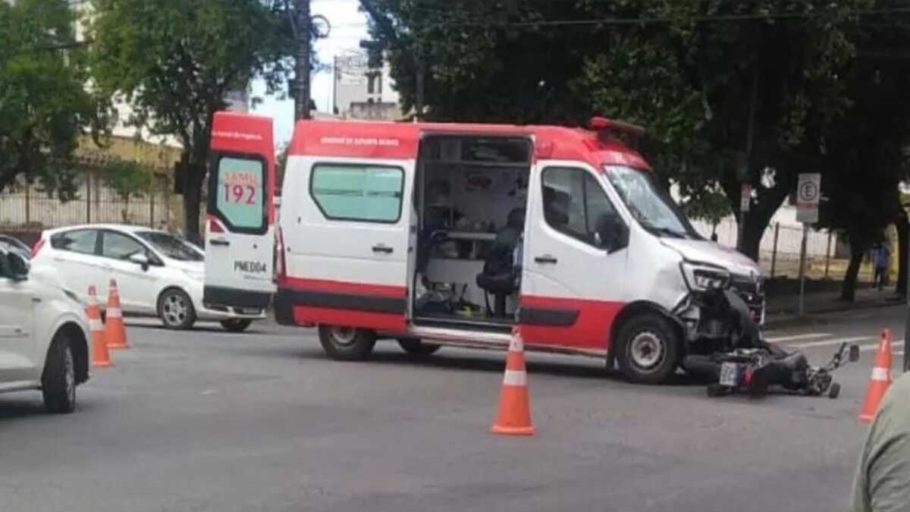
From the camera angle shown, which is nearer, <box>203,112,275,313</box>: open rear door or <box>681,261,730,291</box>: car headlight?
<box>681,261,730,291</box>: car headlight

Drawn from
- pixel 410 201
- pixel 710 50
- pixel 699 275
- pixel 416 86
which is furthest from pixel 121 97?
pixel 699 275

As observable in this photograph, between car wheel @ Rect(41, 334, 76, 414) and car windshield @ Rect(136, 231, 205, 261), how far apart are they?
34.8 ft

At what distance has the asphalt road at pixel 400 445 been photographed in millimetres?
9234

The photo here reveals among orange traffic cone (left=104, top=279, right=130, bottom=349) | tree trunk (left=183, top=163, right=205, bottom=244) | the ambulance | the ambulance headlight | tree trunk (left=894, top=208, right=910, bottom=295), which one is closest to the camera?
the ambulance

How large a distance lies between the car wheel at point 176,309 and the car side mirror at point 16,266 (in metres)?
10.5

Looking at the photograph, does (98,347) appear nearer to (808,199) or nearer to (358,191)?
(358,191)

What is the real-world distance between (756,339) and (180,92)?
854 inches

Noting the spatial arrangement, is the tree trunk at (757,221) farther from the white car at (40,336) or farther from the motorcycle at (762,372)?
the white car at (40,336)

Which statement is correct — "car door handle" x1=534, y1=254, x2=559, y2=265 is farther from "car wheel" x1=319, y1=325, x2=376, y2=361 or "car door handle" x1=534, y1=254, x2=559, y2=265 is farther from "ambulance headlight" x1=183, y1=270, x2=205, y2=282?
"ambulance headlight" x1=183, y1=270, x2=205, y2=282

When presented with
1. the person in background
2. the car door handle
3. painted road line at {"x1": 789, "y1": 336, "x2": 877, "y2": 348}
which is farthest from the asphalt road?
the person in background

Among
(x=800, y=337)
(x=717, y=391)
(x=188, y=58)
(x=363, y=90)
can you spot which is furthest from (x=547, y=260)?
(x=363, y=90)

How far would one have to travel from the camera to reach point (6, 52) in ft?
131

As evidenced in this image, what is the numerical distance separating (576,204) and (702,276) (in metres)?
1.62

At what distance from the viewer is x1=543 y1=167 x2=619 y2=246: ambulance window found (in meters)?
16.2
